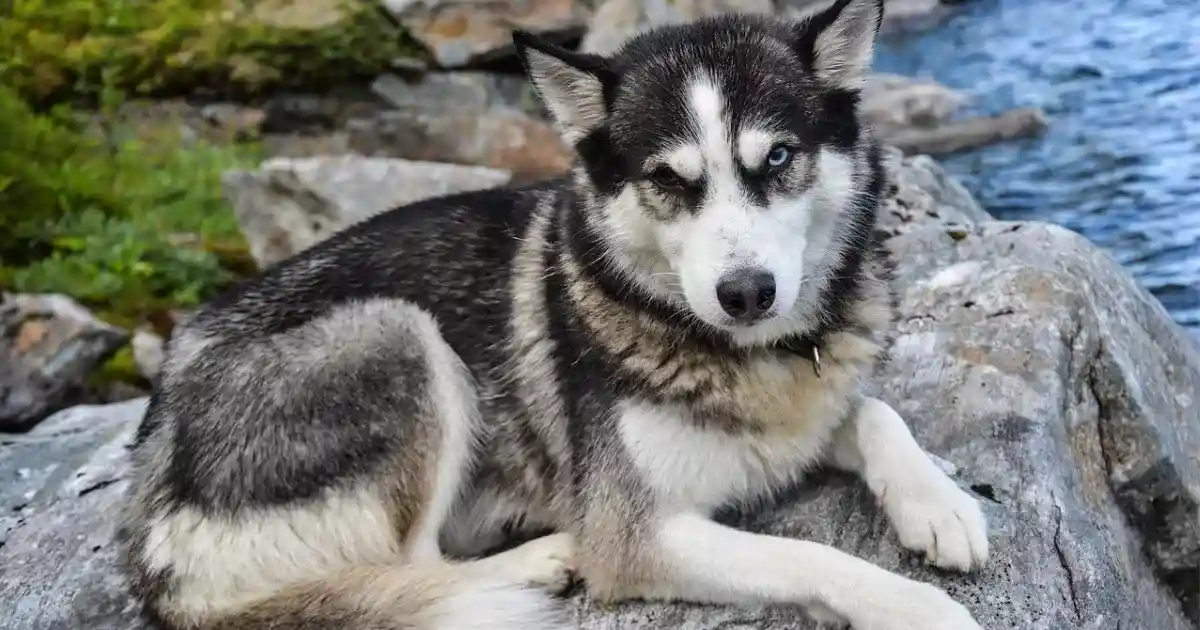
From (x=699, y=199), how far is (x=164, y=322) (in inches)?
154

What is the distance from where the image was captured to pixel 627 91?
6.59 feet

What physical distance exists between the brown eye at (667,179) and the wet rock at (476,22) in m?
4.90

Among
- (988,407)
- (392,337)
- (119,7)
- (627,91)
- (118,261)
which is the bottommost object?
(988,407)

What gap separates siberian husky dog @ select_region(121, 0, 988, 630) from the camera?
1865mm

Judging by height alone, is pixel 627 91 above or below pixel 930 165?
above

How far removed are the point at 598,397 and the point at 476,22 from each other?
5100 millimetres

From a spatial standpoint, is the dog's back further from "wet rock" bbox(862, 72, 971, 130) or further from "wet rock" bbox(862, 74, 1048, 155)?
"wet rock" bbox(862, 72, 971, 130)

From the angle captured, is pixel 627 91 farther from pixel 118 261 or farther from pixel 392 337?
pixel 118 261

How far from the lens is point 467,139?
6164 mm

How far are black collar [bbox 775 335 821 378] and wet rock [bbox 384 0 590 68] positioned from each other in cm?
487

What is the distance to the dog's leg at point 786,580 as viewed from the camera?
177 centimetres

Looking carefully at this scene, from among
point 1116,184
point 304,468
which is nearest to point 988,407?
point 1116,184

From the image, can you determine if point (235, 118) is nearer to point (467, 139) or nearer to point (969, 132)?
point (467, 139)

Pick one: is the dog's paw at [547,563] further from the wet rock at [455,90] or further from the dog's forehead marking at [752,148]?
the wet rock at [455,90]
